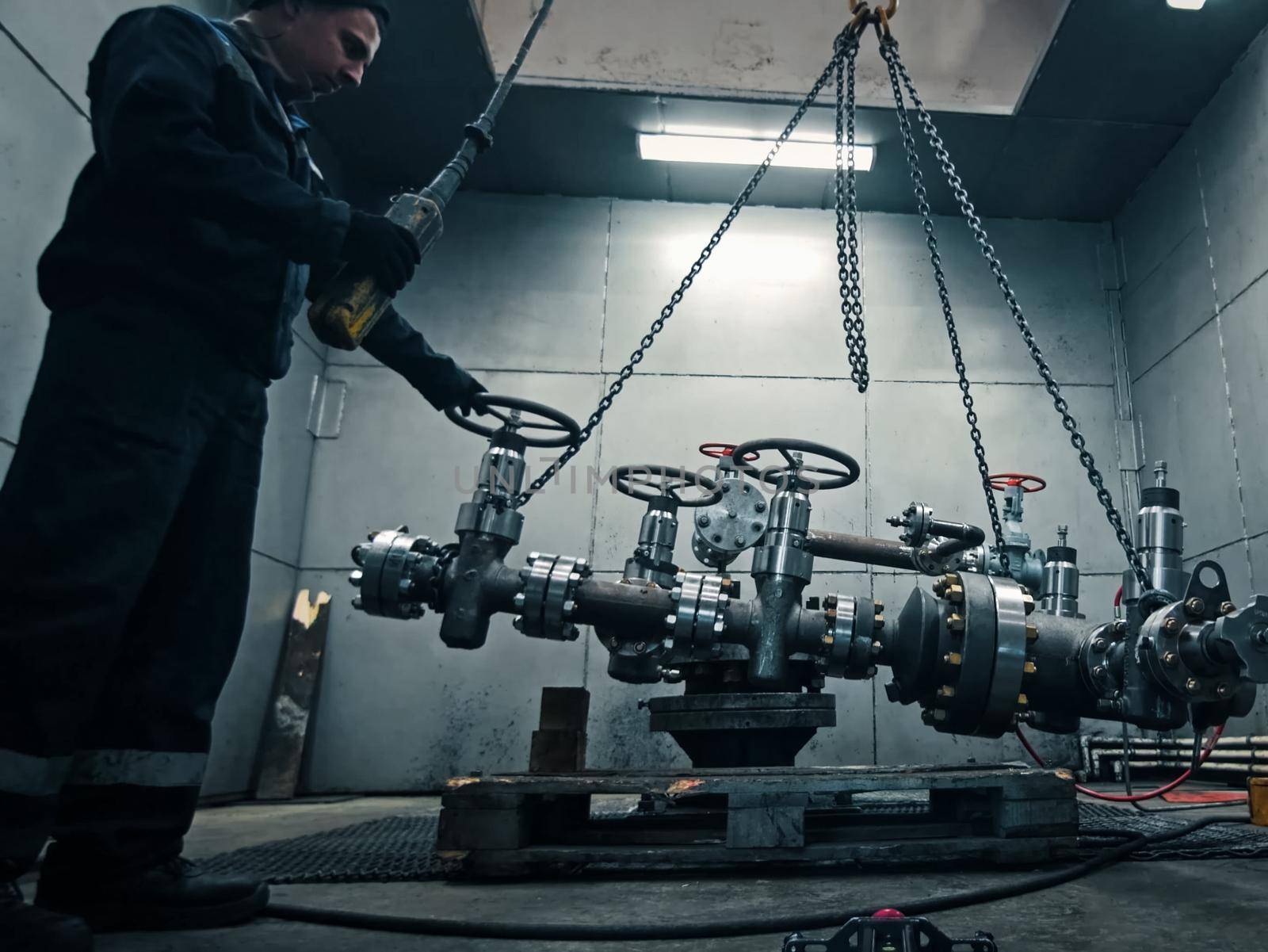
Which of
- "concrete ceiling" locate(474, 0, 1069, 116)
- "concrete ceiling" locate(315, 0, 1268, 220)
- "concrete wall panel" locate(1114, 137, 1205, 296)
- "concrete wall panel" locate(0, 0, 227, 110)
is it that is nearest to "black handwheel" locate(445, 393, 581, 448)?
"concrete wall panel" locate(0, 0, 227, 110)

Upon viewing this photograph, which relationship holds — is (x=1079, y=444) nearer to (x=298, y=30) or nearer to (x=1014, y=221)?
(x=298, y=30)

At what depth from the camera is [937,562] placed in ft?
8.89

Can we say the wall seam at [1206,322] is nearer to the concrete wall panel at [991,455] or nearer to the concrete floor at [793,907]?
the concrete wall panel at [991,455]

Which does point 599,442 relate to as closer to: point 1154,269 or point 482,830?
point 482,830

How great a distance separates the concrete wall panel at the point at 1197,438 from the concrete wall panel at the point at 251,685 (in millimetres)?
4628

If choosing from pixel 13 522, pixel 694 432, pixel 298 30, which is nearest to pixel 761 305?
pixel 694 432


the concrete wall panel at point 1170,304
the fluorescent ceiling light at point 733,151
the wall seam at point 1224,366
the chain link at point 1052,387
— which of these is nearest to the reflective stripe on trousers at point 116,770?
the chain link at point 1052,387

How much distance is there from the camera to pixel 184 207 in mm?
1336

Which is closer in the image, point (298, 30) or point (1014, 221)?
point (298, 30)

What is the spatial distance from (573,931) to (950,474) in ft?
12.9

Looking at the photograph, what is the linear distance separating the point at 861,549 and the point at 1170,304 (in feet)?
9.34

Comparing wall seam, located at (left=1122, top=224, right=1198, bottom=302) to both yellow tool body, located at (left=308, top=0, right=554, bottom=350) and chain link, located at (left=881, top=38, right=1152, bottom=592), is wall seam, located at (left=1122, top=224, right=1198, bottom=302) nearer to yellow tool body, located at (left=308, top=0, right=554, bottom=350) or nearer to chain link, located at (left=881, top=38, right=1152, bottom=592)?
chain link, located at (left=881, top=38, right=1152, bottom=592)

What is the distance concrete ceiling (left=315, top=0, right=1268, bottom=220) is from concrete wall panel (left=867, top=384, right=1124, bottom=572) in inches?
50.4

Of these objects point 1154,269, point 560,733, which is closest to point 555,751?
point 560,733
